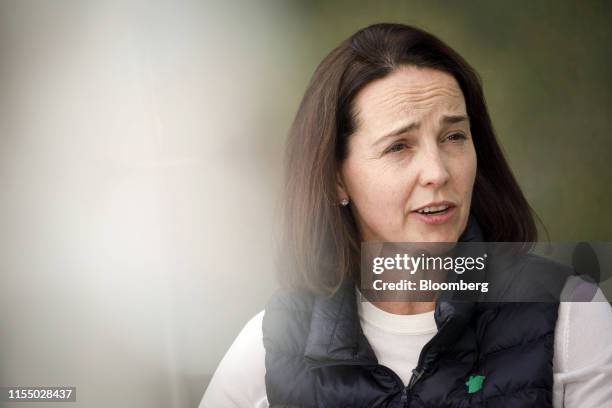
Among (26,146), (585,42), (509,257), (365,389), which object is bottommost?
(365,389)

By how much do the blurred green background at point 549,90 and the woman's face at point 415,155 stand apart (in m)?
0.17

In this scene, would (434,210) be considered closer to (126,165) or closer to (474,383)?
(474,383)

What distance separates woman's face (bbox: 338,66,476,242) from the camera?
975 mm

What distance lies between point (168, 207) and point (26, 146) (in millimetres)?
314

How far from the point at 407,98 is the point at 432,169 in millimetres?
123

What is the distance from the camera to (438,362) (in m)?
0.95

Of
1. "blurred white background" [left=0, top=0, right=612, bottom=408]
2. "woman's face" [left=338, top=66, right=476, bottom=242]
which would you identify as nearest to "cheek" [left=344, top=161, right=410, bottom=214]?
"woman's face" [left=338, top=66, right=476, bottom=242]

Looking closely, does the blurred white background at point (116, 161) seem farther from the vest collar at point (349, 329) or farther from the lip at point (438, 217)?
the lip at point (438, 217)

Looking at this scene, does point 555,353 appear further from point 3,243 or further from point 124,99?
point 3,243

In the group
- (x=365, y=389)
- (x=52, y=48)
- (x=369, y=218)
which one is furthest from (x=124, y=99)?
(x=365, y=389)

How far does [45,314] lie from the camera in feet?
4.21

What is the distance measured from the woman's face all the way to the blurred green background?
17 cm

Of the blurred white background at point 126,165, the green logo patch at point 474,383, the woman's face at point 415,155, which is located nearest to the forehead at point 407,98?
the woman's face at point 415,155

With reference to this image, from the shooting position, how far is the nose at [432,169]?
3.14 ft
